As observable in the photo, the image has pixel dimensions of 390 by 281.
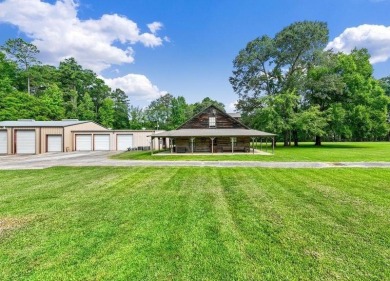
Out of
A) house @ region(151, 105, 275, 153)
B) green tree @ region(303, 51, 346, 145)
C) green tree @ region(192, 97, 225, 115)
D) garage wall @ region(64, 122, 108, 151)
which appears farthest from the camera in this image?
green tree @ region(192, 97, 225, 115)

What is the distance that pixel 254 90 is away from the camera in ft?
133

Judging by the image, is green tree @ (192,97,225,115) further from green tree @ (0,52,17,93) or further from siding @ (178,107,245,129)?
green tree @ (0,52,17,93)

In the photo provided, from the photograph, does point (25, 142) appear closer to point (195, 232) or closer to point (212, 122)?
point (212, 122)

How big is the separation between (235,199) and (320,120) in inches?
1234

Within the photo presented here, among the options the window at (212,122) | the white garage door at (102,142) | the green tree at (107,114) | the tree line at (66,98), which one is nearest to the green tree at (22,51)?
the tree line at (66,98)

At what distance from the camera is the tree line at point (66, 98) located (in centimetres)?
4028

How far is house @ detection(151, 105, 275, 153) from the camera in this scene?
2380 cm

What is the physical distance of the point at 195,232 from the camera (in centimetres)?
477

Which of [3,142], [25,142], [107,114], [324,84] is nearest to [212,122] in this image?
[324,84]

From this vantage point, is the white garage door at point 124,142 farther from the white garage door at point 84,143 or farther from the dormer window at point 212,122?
the dormer window at point 212,122

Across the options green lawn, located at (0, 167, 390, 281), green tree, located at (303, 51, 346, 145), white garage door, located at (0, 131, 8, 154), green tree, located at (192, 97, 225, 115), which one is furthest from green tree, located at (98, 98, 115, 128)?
green lawn, located at (0, 167, 390, 281)

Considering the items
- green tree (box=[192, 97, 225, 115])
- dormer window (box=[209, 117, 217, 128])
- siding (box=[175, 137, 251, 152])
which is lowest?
siding (box=[175, 137, 251, 152])

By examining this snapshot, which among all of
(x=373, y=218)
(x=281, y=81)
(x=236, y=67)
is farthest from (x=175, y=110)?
(x=373, y=218)

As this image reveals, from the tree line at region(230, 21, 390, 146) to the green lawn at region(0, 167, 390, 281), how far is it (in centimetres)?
2594
